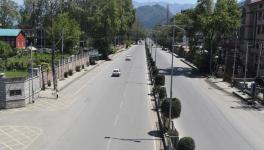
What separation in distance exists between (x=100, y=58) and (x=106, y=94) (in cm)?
5924

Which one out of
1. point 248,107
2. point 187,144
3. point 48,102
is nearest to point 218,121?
point 248,107

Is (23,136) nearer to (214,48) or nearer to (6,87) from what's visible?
(6,87)

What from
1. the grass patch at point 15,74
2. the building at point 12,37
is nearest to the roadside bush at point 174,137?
the grass patch at point 15,74

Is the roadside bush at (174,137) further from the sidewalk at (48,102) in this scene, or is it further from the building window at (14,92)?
the building window at (14,92)

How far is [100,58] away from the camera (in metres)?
111

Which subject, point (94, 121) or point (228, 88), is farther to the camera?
point (228, 88)

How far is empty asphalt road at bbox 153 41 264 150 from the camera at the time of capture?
31516 mm

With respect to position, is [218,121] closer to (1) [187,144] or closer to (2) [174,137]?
(2) [174,137]

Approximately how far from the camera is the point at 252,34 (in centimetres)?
8025

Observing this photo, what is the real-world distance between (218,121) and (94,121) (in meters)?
11.3

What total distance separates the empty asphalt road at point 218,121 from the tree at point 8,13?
316 ft

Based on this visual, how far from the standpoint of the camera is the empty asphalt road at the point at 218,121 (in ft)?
103

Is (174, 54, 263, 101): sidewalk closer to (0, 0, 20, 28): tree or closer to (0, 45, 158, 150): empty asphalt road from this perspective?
(0, 45, 158, 150): empty asphalt road

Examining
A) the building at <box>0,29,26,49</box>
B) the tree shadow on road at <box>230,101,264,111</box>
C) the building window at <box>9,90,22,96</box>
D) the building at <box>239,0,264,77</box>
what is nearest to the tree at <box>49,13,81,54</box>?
the building at <box>0,29,26,49</box>
